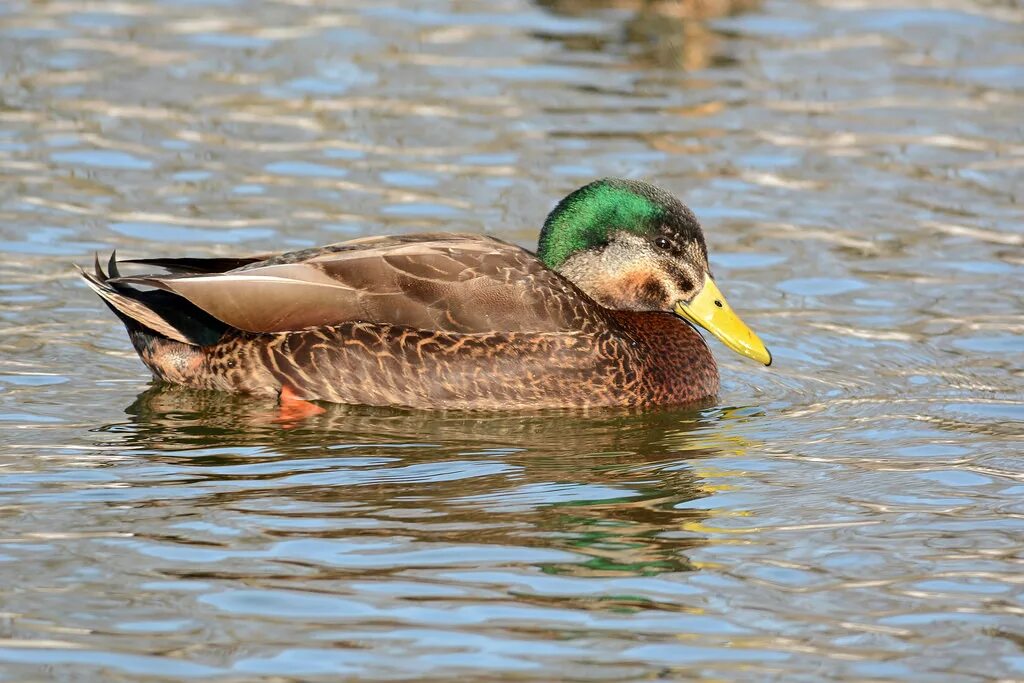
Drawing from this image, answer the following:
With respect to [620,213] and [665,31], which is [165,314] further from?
[665,31]

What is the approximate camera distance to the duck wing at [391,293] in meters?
8.97

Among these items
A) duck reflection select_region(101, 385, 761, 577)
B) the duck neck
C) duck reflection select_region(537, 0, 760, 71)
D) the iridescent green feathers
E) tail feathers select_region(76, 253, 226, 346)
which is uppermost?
duck reflection select_region(537, 0, 760, 71)

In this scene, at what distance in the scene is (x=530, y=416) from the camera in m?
9.08

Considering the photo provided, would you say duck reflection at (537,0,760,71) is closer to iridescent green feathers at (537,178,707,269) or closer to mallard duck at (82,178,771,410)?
iridescent green feathers at (537,178,707,269)

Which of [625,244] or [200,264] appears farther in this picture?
[625,244]

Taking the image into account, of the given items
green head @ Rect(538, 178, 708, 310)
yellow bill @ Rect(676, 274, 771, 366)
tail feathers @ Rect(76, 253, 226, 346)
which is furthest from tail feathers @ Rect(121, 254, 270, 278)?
yellow bill @ Rect(676, 274, 771, 366)

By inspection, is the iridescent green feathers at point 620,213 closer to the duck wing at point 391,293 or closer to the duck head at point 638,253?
the duck head at point 638,253

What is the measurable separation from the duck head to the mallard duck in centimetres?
1

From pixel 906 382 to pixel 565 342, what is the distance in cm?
191

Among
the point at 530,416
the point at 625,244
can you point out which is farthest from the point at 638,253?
the point at 530,416

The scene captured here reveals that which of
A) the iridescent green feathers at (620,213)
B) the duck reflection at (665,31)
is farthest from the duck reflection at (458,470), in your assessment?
the duck reflection at (665,31)

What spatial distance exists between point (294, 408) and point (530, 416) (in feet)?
3.71

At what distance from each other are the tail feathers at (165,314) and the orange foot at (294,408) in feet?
1.52

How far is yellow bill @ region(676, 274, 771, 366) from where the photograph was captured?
31.1 ft
